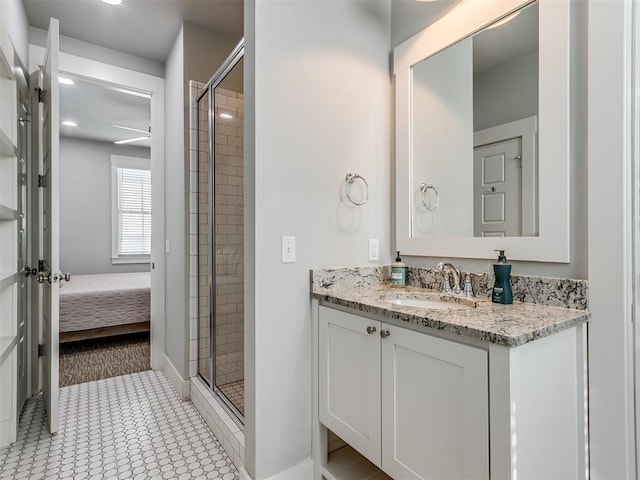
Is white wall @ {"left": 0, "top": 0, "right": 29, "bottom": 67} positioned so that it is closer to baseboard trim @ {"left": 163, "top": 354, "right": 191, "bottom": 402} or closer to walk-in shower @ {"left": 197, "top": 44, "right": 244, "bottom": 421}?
walk-in shower @ {"left": 197, "top": 44, "right": 244, "bottom": 421}

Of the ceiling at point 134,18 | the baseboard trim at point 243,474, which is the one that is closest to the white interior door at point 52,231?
the ceiling at point 134,18

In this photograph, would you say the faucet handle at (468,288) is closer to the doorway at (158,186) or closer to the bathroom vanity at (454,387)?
the bathroom vanity at (454,387)

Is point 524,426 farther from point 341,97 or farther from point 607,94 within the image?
point 341,97

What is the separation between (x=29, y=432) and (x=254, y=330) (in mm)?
1679

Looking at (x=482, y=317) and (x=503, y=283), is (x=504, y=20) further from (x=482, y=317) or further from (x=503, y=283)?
(x=482, y=317)

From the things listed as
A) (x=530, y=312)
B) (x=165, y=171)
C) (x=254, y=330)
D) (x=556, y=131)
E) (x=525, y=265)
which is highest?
(x=165, y=171)

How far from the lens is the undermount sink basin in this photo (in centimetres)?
146

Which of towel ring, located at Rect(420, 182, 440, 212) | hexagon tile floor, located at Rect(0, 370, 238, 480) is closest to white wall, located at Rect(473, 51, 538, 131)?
towel ring, located at Rect(420, 182, 440, 212)

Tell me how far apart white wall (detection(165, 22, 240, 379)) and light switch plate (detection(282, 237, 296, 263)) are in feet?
4.00

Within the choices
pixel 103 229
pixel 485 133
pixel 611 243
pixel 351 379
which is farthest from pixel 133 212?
pixel 611 243

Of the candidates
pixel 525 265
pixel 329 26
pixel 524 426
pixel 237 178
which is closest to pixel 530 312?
pixel 525 265

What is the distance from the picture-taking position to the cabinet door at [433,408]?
0.99 m

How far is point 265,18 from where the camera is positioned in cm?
148

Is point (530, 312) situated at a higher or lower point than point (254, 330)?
higher
